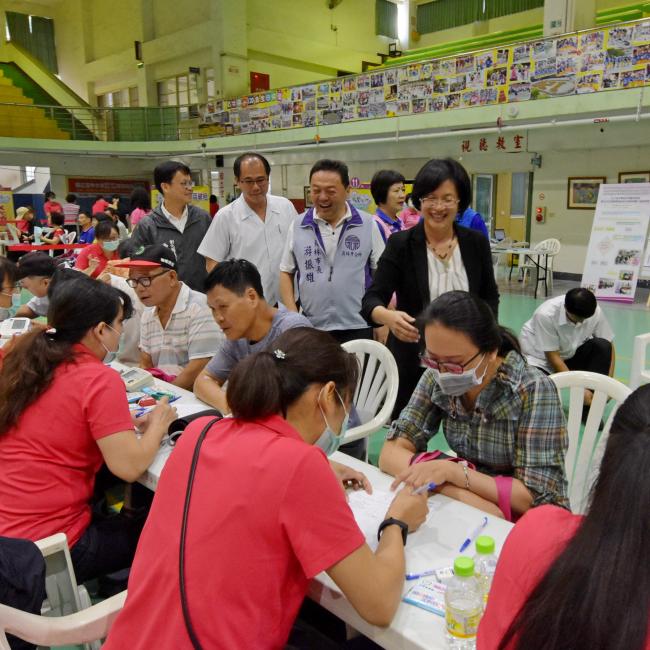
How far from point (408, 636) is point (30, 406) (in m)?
1.20

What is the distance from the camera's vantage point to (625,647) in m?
0.63

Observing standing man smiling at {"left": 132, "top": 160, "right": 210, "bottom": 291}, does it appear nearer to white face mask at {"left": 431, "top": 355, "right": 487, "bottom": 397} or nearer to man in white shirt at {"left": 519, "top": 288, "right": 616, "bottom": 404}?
man in white shirt at {"left": 519, "top": 288, "right": 616, "bottom": 404}

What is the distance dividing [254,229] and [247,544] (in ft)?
8.53

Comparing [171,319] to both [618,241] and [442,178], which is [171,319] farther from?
[618,241]

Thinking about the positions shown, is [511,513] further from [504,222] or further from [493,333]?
[504,222]

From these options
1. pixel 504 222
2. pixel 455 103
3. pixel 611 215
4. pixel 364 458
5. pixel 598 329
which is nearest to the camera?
pixel 364 458

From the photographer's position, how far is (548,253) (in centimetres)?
814

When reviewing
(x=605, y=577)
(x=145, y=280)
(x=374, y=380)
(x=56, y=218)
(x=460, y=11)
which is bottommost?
(x=374, y=380)

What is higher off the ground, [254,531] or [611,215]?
[611,215]

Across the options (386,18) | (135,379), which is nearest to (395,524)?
(135,379)

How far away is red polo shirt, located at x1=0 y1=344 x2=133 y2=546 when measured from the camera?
1623 millimetres

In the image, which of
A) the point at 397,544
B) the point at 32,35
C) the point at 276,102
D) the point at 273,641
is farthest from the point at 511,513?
the point at 32,35

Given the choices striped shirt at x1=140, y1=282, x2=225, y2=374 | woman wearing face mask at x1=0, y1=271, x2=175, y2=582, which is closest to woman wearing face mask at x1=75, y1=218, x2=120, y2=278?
striped shirt at x1=140, y1=282, x2=225, y2=374

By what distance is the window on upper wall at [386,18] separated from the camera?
1636 centimetres
